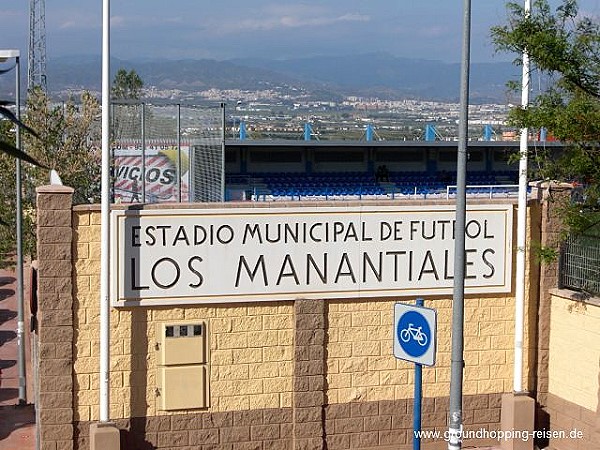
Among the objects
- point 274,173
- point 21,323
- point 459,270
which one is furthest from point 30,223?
point 274,173

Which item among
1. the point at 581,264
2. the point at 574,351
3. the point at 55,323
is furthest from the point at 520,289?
the point at 55,323

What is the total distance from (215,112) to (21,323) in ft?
25.5

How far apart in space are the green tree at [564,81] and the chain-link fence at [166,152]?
12.8 m

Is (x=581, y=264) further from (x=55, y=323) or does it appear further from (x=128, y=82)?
(x=128, y=82)

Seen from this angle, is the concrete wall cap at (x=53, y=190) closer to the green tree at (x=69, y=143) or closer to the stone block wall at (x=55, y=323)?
the stone block wall at (x=55, y=323)

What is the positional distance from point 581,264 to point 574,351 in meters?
1.25

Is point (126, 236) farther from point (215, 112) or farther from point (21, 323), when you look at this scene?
point (215, 112)

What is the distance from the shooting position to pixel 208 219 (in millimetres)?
13352

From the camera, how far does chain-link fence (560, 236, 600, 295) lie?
13984 mm

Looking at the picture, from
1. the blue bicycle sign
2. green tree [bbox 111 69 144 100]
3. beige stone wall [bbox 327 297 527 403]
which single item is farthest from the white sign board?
green tree [bbox 111 69 144 100]

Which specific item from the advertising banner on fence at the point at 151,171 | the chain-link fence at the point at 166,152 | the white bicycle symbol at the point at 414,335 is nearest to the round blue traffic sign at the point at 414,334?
the white bicycle symbol at the point at 414,335

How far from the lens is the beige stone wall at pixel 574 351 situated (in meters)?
13.7

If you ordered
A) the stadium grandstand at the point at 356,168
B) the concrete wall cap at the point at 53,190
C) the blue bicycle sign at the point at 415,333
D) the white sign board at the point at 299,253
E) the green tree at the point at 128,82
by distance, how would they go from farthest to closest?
the green tree at the point at 128,82 → the stadium grandstand at the point at 356,168 → the white sign board at the point at 299,253 → the concrete wall cap at the point at 53,190 → the blue bicycle sign at the point at 415,333

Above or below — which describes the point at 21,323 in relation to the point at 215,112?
below
